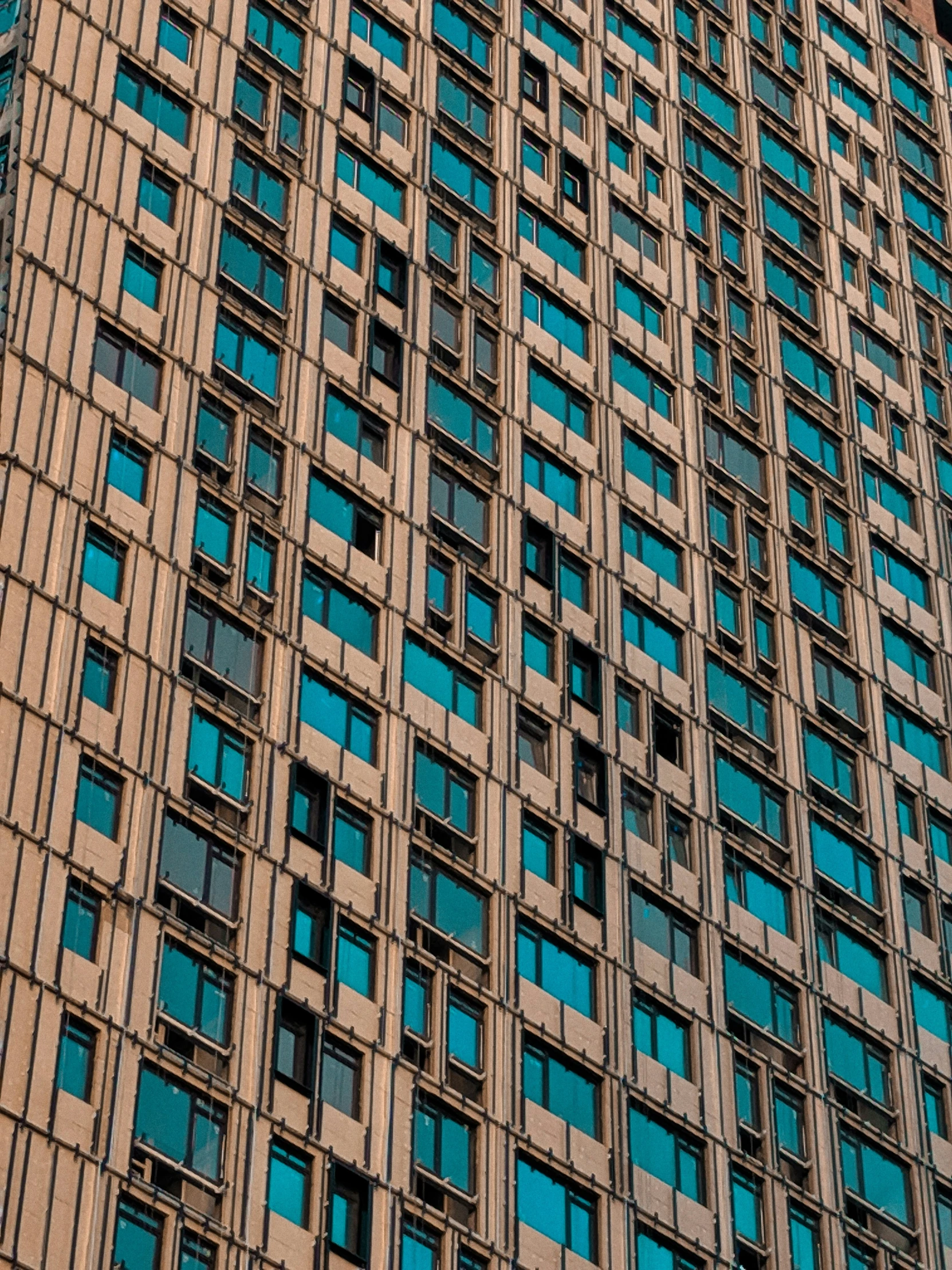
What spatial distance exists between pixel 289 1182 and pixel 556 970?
33.1ft

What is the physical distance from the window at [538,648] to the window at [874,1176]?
12.7m

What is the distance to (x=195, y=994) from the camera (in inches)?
2304

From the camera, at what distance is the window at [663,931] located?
69.1m

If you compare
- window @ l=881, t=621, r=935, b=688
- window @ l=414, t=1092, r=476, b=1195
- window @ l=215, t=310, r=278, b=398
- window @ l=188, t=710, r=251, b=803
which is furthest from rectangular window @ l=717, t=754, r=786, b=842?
window @ l=188, t=710, r=251, b=803

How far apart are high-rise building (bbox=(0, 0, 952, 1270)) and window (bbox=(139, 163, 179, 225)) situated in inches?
3.7

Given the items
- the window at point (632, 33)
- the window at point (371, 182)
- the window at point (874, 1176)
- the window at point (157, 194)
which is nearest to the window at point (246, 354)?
the window at point (157, 194)

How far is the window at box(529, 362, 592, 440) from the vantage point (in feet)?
249

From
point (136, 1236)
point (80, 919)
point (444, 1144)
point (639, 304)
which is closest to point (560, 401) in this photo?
point (639, 304)

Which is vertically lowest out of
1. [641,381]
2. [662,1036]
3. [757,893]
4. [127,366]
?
[662,1036]

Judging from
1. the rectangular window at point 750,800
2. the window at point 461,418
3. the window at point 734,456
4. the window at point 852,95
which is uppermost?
the window at point 852,95

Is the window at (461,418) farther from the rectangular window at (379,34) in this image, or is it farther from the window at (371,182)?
the rectangular window at (379,34)

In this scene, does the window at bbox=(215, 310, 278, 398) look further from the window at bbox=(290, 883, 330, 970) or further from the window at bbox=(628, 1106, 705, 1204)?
the window at bbox=(628, 1106, 705, 1204)

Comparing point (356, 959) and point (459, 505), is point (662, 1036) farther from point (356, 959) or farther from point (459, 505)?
point (459, 505)

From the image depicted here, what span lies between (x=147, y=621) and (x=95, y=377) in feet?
18.8
